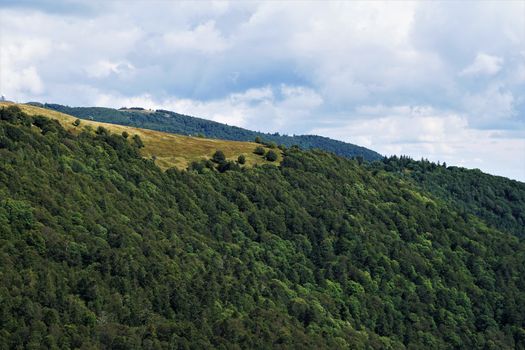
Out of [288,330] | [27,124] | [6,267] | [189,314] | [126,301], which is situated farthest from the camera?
[27,124]

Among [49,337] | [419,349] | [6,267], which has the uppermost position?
[6,267]

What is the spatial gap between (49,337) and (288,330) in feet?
198

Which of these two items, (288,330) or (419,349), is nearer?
(288,330)

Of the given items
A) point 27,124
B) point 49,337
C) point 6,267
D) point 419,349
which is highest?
point 27,124

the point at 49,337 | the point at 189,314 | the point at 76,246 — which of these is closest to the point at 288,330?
the point at 189,314

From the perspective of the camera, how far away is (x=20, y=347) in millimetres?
109188

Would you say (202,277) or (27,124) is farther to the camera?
(27,124)

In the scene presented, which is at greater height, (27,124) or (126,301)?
(27,124)

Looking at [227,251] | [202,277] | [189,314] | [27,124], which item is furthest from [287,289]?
[27,124]

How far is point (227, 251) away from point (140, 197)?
25292mm

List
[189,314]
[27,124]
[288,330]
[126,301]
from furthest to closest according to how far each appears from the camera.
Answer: [27,124] < [288,330] < [189,314] < [126,301]

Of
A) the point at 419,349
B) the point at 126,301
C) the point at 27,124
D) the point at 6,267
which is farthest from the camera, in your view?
the point at 419,349

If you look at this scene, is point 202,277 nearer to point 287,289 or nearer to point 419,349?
point 287,289

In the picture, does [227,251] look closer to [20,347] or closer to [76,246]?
[76,246]
